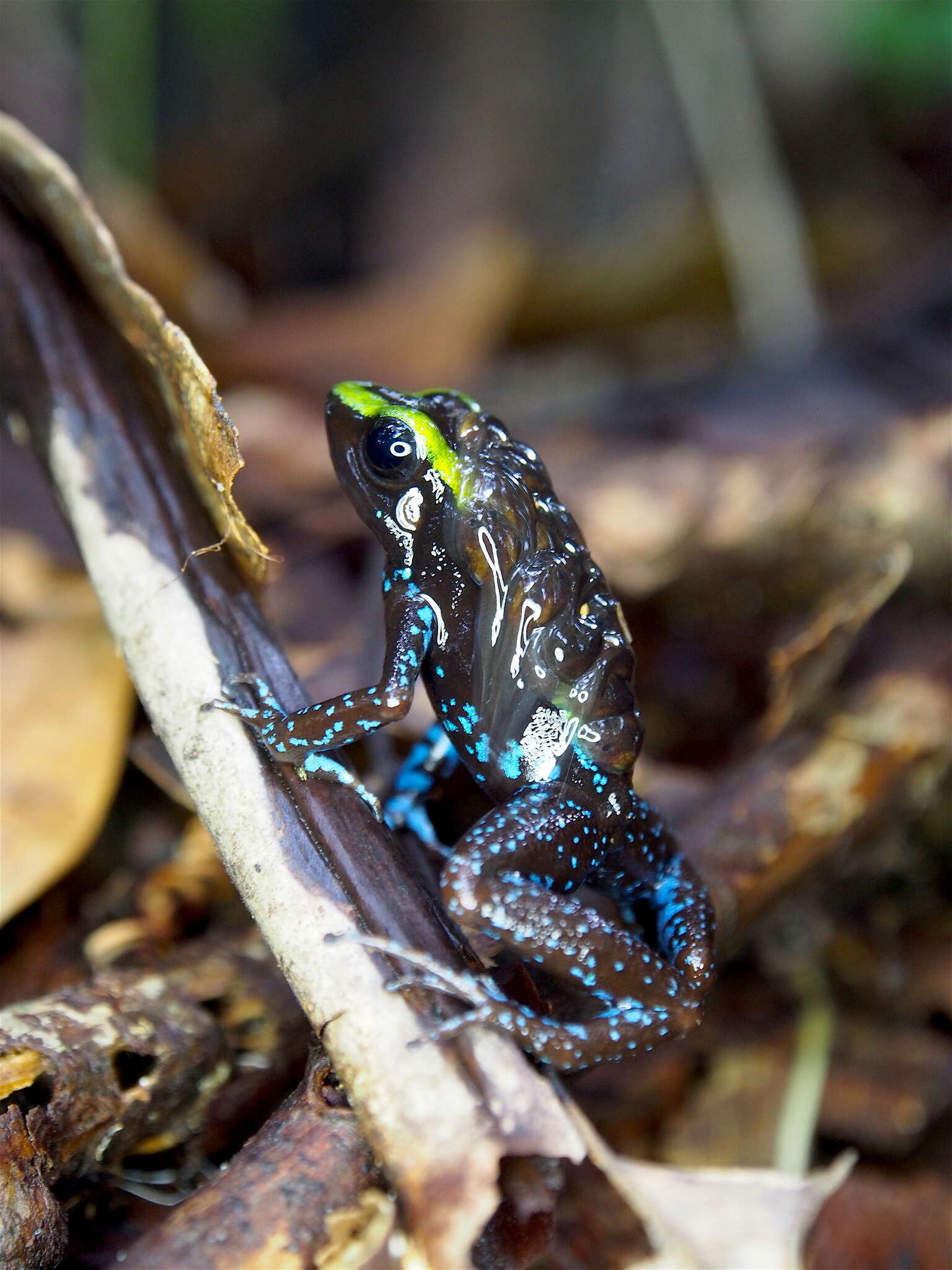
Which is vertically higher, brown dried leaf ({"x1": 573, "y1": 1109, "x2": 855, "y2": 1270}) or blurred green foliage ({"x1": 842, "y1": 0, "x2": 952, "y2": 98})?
blurred green foliage ({"x1": 842, "y1": 0, "x2": 952, "y2": 98})

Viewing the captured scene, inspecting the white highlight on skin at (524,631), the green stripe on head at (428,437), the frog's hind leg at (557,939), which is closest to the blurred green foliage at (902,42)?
the green stripe on head at (428,437)

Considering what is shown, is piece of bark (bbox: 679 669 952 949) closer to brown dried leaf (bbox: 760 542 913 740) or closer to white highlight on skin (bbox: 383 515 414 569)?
brown dried leaf (bbox: 760 542 913 740)

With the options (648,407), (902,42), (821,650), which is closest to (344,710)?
(821,650)

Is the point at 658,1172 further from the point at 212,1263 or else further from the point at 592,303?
the point at 592,303

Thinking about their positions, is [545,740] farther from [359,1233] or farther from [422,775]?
[359,1233]

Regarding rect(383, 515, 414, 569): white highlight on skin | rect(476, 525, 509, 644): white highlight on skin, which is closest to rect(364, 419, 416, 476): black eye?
rect(383, 515, 414, 569): white highlight on skin

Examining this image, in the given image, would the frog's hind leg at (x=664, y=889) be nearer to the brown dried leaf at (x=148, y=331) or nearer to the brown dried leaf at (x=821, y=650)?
the brown dried leaf at (x=821, y=650)

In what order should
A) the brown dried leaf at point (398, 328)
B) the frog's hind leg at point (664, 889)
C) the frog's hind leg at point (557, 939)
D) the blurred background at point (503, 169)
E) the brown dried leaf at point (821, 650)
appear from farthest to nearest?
the blurred background at point (503, 169)
the brown dried leaf at point (398, 328)
the brown dried leaf at point (821, 650)
the frog's hind leg at point (664, 889)
the frog's hind leg at point (557, 939)
